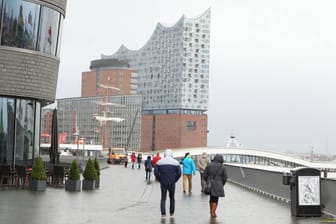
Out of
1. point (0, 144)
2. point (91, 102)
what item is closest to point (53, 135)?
point (0, 144)

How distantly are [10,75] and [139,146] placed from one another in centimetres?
15948

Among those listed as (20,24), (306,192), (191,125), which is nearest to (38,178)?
(20,24)

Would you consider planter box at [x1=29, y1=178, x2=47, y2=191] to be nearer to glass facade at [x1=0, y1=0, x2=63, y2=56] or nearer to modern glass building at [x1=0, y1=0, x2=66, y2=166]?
modern glass building at [x1=0, y1=0, x2=66, y2=166]

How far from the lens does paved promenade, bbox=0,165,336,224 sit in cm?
1269

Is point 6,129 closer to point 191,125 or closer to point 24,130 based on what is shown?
point 24,130

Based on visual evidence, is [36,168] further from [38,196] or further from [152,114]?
[152,114]

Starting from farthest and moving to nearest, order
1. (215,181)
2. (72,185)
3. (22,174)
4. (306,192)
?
(22,174)
(72,185)
(306,192)
(215,181)

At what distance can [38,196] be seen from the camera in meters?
17.7

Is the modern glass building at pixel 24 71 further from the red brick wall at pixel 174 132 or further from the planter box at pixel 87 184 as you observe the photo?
the red brick wall at pixel 174 132

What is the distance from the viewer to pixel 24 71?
74.4ft

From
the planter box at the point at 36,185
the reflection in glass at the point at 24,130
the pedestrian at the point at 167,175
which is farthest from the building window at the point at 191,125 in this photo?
the pedestrian at the point at 167,175

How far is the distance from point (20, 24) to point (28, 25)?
14.3 inches

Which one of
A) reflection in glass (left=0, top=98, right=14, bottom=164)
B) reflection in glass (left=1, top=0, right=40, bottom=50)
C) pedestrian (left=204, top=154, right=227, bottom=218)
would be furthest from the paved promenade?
reflection in glass (left=1, top=0, right=40, bottom=50)

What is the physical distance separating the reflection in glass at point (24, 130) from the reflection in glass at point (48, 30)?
225 cm
